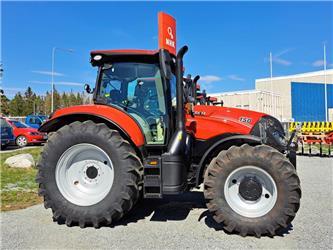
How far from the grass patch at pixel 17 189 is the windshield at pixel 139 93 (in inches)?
102

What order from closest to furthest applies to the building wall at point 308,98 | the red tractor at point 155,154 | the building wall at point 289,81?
the red tractor at point 155,154 < the building wall at point 308,98 < the building wall at point 289,81

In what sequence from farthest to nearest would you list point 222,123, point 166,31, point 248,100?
point 248,100 → point 166,31 → point 222,123

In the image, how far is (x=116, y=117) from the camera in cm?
462

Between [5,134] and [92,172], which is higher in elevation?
[5,134]

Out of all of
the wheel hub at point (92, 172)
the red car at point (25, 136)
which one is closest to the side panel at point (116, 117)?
the wheel hub at point (92, 172)

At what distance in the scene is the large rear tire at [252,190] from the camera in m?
4.11

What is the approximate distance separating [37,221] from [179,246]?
7.65 ft

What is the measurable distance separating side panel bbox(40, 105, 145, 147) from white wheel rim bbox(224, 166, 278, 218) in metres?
1.42

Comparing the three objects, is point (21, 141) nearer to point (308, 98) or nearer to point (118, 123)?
point (118, 123)

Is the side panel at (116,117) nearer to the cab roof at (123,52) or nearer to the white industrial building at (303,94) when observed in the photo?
the cab roof at (123,52)

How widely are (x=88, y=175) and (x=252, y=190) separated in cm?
242

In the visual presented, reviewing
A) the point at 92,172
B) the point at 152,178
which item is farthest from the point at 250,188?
the point at 92,172

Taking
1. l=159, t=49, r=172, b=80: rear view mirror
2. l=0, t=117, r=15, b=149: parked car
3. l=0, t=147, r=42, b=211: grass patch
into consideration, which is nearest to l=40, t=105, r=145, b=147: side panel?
l=159, t=49, r=172, b=80: rear view mirror

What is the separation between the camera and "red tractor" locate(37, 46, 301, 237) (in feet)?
13.9
